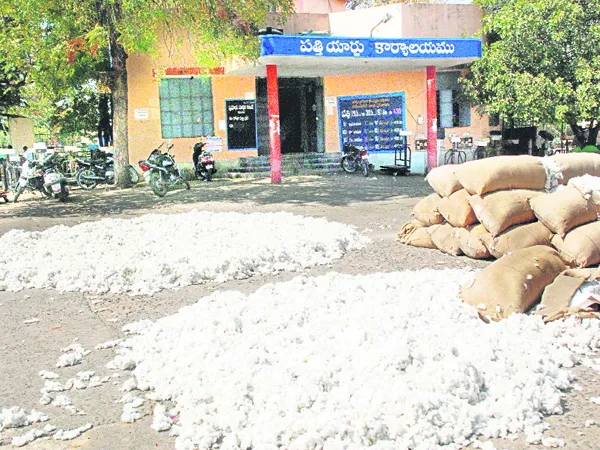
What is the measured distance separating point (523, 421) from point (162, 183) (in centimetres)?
994

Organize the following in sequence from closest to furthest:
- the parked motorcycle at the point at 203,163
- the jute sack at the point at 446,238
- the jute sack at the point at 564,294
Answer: the jute sack at the point at 564,294, the jute sack at the point at 446,238, the parked motorcycle at the point at 203,163

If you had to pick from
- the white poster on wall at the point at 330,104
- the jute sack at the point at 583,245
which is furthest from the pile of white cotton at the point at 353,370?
the white poster on wall at the point at 330,104

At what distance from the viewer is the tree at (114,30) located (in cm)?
1077

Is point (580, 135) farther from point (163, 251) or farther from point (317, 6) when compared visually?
point (163, 251)

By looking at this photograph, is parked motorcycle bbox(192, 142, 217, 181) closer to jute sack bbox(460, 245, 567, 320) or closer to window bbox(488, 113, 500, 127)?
window bbox(488, 113, 500, 127)

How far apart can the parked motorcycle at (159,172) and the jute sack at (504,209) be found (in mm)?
7504

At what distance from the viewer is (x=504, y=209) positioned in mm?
5277

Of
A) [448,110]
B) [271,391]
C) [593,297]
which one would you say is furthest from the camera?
[448,110]

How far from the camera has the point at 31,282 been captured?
5.45 meters

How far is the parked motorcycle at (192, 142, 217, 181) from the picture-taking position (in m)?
14.6

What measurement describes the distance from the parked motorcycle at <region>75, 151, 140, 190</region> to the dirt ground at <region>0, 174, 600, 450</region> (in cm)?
237

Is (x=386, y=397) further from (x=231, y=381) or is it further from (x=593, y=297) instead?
(x=593, y=297)

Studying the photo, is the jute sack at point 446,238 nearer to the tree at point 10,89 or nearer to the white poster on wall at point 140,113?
the white poster on wall at point 140,113

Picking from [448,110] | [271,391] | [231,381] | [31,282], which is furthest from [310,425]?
[448,110]
